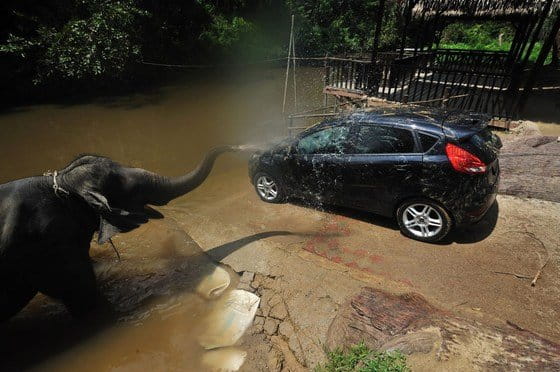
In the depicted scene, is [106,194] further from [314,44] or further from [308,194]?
[314,44]

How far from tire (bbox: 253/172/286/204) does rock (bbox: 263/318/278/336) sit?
3.20 metres

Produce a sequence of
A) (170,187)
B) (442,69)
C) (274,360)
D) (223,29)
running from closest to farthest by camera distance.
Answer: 1. (274,360)
2. (170,187)
3. (442,69)
4. (223,29)

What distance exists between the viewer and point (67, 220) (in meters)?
4.01

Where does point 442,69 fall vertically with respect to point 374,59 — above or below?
below

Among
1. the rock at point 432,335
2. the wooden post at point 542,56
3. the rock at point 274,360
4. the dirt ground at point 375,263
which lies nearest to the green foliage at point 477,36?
the wooden post at point 542,56

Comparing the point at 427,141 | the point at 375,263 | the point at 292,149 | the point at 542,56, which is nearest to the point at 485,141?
the point at 427,141

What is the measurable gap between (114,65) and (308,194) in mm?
13936

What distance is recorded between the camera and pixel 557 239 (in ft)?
16.8

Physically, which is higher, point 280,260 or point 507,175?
point 507,175

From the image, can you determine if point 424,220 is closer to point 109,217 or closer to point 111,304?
point 109,217

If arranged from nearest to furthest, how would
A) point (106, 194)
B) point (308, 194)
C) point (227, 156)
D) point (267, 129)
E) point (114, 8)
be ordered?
point (106, 194) < point (308, 194) < point (227, 156) < point (267, 129) < point (114, 8)

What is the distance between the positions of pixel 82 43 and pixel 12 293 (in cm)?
1416

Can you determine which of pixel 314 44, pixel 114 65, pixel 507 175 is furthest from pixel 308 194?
pixel 314 44

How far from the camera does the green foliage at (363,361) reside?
2.86m
